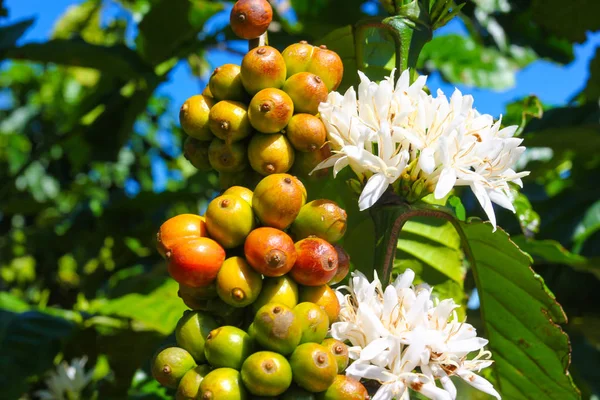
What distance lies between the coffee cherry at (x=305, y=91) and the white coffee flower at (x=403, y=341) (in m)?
0.32

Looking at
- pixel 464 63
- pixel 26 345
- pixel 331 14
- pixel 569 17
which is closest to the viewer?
pixel 26 345

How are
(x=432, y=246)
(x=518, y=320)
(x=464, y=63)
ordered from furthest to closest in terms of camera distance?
(x=464, y=63) → (x=432, y=246) → (x=518, y=320)

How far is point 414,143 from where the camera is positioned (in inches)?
45.7

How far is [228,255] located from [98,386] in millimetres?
1821

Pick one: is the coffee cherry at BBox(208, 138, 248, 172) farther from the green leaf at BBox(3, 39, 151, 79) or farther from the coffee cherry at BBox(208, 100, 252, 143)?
the green leaf at BBox(3, 39, 151, 79)

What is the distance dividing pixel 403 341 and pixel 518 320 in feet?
1.67

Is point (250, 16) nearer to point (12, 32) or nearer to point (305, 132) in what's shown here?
point (305, 132)

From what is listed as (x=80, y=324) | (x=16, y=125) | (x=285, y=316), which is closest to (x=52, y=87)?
(x=16, y=125)

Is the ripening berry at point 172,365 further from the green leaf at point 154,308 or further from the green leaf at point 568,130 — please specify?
the green leaf at point 568,130

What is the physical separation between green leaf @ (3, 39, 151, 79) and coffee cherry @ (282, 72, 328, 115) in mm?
2035

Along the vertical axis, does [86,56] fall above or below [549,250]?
below

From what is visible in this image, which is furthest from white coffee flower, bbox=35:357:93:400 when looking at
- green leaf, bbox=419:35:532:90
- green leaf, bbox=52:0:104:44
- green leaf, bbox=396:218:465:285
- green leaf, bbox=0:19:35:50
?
green leaf, bbox=52:0:104:44

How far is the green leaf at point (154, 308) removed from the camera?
94.0 inches

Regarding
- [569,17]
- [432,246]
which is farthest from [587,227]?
[432,246]
